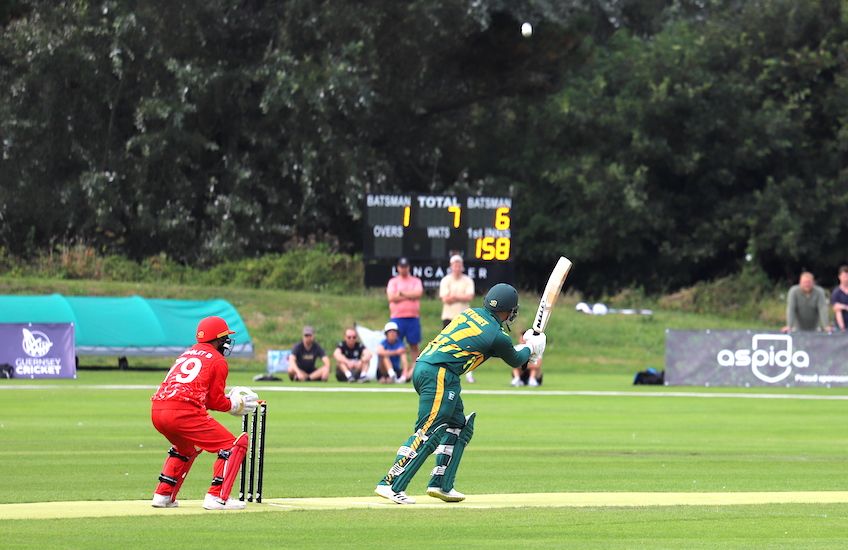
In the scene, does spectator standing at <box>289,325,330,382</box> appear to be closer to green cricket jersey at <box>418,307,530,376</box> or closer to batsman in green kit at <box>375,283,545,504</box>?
batsman in green kit at <box>375,283,545,504</box>

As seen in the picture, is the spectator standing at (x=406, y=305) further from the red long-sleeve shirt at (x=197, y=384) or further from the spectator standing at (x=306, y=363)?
the red long-sleeve shirt at (x=197, y=384)

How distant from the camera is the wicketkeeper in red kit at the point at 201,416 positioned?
33.9ft

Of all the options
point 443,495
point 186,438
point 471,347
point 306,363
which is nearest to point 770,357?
point 306,363

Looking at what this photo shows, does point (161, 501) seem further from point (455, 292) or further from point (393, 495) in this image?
point (455, 292)

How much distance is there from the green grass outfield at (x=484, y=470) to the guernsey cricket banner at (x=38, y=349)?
0.79m

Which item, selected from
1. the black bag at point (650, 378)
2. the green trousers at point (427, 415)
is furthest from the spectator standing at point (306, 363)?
the green trousers at point (427, 415)

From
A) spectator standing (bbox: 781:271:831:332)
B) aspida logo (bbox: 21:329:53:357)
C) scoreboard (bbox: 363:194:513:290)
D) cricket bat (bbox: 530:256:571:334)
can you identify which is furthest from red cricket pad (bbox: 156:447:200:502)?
scoreboard (bbox: 363:194:513:290)

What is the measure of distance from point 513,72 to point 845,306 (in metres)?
26.4

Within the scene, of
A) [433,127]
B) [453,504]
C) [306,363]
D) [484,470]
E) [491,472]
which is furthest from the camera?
[433,127]

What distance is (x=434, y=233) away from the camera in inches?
1220

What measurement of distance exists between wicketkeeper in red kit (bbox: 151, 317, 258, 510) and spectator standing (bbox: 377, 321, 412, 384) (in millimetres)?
15465

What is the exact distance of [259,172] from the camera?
151ft

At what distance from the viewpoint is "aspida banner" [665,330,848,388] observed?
1021 inches

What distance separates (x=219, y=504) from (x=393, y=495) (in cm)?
124
